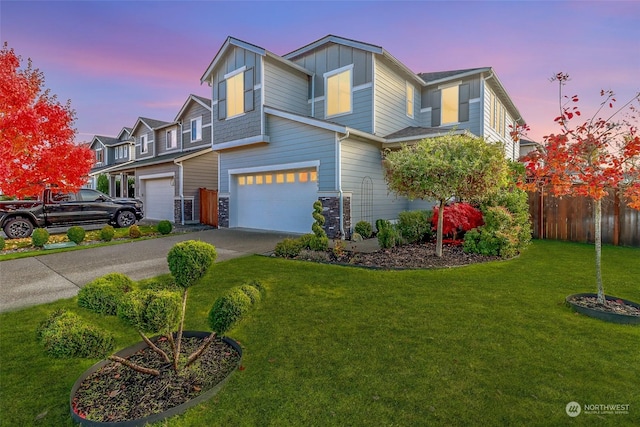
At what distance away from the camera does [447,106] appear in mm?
13812

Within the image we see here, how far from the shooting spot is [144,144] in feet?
76.0

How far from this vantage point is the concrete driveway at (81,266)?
5.00 metres

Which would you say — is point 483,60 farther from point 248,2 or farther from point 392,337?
point 392,337

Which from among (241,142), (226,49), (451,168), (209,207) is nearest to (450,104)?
(451,168)

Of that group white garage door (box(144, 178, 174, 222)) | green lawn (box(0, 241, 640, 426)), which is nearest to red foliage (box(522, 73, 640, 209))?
green lawn (box(0, 241, 640, 426))

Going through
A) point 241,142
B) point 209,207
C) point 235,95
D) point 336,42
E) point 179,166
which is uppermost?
point 336,42

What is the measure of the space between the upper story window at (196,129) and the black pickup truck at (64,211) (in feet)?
20.7

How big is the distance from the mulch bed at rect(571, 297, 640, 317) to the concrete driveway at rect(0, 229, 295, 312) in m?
6.60

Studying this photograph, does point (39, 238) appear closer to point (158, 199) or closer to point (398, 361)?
point (158, 199)

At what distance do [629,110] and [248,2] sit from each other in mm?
8732

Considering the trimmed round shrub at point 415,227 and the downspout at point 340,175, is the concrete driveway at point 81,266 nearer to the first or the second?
the downspout at point 340,175

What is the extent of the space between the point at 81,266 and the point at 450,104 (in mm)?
14661

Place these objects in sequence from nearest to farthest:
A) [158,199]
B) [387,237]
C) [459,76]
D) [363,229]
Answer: [387,237] < [363,229] < [459,76] < [158,199]

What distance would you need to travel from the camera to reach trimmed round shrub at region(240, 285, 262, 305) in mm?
2721
